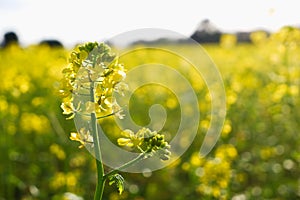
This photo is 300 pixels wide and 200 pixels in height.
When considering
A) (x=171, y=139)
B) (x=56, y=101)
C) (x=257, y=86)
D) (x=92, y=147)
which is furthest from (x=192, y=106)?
(x=92, y=147)

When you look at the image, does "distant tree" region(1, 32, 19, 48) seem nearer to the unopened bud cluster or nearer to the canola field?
the canola field

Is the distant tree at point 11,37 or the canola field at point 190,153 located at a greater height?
the canola field at point 190,153

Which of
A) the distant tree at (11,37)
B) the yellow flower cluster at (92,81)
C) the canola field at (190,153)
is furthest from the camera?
the distant tree at (11,37)

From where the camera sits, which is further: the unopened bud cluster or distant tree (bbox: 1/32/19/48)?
distant tree (bbox: 1/32/19/48)

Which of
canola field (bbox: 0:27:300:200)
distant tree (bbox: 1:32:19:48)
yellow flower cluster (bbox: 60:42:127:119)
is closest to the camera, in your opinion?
yellow flower cluster (bbox: 60:42:127:119)

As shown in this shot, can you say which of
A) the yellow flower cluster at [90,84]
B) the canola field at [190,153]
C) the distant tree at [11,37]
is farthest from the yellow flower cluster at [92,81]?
the distant tree at [11,37]

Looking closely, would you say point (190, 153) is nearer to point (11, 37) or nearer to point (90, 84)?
point (90, 84)

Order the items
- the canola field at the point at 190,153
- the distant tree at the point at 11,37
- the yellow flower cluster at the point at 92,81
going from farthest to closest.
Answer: the distant tree at the point at 11,37 → the canola field at the point at 190,153 → the yellow flower cluster at the point at 92,81

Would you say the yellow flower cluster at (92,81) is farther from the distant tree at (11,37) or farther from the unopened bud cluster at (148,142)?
the distant tree at (11,37)

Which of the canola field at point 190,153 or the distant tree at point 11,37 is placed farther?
the distant tree at point 11,37

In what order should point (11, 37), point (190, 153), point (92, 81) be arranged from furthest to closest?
point (11, 37)
point (190, 153)
point (92, 81)

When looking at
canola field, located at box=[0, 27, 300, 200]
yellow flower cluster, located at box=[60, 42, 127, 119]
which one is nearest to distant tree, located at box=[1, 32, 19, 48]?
canola field, located at box=[0, 27, 300, 200]

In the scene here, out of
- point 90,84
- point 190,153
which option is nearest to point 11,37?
point 190,153

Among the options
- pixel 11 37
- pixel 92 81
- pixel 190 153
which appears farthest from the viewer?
pixel 11 37
